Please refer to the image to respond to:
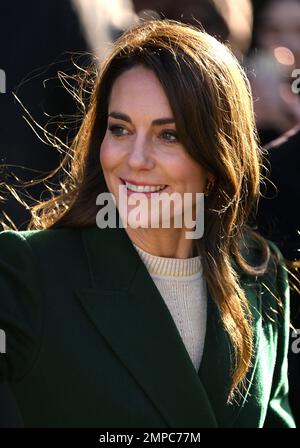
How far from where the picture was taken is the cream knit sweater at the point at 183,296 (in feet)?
7.16

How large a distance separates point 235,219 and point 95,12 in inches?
28.7

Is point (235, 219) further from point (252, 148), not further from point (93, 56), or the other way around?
point (93, 56)

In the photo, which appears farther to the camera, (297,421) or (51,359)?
(297,421)

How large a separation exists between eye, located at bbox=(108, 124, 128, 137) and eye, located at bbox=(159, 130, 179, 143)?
9 centimetres

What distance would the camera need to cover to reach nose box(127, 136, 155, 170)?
2047 mm

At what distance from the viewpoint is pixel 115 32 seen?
2.71 metres

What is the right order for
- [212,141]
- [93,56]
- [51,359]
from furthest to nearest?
[93,56] → [212,141] → [51,359]

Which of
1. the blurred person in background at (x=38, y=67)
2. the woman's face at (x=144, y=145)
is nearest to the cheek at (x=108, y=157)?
the woman's face at (x=144, y=145)

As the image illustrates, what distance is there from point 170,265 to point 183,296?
77mm

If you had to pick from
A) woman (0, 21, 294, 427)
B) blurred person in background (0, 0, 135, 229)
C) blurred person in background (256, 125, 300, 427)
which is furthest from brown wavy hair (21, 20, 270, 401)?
blurred person in background (256, 125, 300, 427)

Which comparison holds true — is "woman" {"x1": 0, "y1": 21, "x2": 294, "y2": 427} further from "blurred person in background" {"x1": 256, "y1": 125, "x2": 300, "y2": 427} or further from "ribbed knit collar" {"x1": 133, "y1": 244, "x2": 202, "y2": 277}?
"blurred person in background" {"x1": 256, "y1": 125, "x2": 300, "y2": 427}

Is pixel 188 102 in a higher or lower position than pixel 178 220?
higher

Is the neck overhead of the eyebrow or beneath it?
beneath

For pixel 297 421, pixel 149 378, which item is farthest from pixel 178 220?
pixel 297 421
